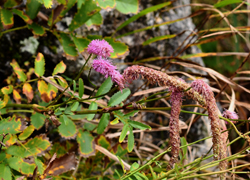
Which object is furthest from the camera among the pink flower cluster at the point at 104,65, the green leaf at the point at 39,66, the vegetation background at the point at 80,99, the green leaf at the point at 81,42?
the green leaf at the point at 81,42

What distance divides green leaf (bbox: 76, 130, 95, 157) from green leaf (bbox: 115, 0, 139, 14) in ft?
1.88

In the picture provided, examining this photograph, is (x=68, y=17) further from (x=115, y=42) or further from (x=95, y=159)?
(x=95, y=159)

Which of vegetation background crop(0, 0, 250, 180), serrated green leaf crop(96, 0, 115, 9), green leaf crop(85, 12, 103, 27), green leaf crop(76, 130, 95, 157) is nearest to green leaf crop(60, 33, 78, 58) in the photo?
vegetation background crop(0, 0, 250, 180)

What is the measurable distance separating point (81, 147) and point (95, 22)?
1.88ft

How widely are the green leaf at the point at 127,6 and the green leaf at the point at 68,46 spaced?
266 mm

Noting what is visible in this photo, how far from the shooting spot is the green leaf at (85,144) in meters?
0.97

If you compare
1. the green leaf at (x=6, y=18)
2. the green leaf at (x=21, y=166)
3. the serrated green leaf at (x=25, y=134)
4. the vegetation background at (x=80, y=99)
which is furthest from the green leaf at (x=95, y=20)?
the green leaf at (x=21, y=166)

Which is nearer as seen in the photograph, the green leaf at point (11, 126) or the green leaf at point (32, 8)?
the green leaf at point (11, 126)

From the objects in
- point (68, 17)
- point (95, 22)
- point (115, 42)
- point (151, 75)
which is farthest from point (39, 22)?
point (151, 75)

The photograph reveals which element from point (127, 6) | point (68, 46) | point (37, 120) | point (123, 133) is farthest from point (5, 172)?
point (127, 6)

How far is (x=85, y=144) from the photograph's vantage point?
3.27 feet

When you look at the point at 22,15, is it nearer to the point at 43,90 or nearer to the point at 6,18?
the point at 6,18

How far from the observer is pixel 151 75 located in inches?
24.0

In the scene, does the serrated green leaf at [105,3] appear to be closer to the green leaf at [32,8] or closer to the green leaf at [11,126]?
the green leaf at [32,8]
